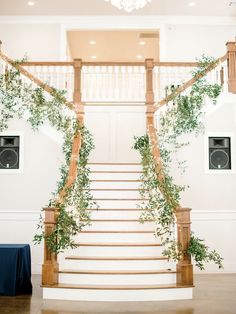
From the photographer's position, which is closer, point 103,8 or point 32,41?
point 103,8

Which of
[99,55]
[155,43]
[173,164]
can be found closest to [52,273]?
[173,164]

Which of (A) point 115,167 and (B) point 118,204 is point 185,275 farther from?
(A) point 115,167

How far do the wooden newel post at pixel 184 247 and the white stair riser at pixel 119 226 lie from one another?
1.26m

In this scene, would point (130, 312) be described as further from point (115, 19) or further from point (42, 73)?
point (115, 19)

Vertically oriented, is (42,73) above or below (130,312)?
above

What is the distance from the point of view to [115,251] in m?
6.51

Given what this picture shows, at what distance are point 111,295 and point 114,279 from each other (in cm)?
31

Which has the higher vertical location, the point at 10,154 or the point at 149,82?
the point at 149,82

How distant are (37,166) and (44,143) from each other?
0.47 metres

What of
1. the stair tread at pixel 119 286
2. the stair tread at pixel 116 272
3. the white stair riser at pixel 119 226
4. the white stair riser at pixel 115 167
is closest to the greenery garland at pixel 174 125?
the white stair riser at pixel 119 226

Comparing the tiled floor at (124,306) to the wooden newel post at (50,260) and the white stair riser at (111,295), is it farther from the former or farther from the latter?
the wooden newel post at (50,260)

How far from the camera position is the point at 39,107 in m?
8.05

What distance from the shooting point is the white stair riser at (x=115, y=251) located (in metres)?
6.49

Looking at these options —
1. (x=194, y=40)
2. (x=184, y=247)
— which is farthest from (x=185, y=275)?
(x=194, y=40)
